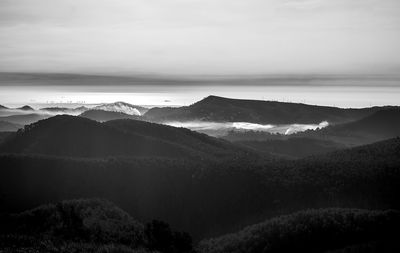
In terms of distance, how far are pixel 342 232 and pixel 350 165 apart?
299 feet

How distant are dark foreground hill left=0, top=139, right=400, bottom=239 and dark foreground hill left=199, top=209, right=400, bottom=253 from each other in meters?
43.0

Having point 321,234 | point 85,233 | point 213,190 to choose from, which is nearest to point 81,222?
point 85,233

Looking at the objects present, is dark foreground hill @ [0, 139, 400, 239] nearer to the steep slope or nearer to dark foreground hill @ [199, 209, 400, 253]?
the steep slope

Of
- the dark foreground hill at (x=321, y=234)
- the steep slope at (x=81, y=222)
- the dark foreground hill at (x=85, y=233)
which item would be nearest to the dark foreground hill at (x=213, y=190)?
the steep slope at (x=81, y=222)

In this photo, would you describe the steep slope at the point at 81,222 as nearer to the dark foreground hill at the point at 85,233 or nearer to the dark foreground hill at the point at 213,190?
the dark foreground hill at the point at 85,233

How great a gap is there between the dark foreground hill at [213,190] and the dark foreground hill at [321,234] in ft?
141

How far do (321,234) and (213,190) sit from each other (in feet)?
258

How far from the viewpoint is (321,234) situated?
112m

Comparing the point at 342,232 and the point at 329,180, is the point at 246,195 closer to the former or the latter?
the point at 329,180

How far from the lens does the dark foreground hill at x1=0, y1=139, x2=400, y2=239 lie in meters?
167

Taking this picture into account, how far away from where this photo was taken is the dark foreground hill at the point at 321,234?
108 m

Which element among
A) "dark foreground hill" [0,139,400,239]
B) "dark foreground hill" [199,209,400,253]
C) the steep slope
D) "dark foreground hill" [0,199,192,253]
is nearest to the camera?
"dark foreground hill" [0,199,192,253]

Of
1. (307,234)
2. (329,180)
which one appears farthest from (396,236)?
(329,180)

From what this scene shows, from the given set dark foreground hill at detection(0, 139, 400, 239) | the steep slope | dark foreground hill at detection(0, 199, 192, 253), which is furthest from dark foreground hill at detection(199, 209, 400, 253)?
dark foreground hill at detection(0, 139, 400, 239)
